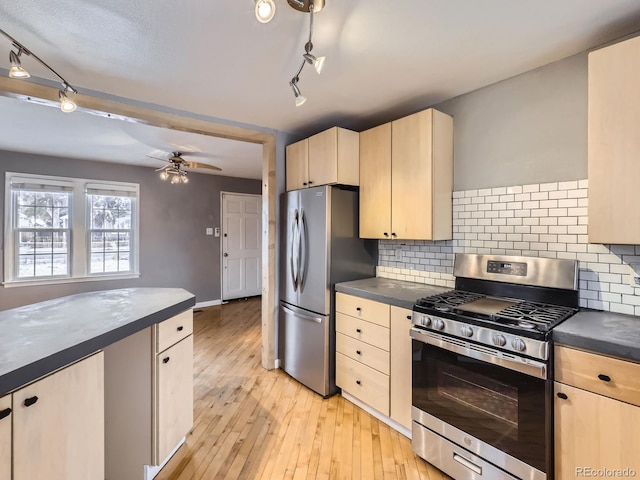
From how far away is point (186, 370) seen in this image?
1958 mm

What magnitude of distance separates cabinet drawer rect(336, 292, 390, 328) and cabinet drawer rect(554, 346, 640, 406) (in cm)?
100

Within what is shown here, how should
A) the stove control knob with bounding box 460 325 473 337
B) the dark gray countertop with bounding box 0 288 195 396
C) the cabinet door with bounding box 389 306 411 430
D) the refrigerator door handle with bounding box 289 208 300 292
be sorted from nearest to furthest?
the dark gray countertop with bounding box 0 288 195 396
the stove control knob with bounding box 460 325 473 337
the cabinet door with bounding box 389 306 411 430
the refrigerator door handle with bounding box 289 208 300 292

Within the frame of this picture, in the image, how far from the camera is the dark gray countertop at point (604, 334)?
1.24m

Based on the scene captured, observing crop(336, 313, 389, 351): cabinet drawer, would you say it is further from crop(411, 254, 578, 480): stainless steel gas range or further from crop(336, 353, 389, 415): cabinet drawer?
Result: crop(411, 254, 578, 480): stainless steel gas range

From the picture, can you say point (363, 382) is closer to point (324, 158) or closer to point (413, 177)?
point (413, 177)

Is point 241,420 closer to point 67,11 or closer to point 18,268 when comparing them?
point 67,11

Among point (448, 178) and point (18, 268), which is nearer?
point (448, 178)

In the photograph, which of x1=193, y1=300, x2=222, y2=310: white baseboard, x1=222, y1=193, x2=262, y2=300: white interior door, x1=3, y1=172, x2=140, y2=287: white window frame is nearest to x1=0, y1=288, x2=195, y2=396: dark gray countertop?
x1=3, y1=172, x2=140, y2=287: white window frame

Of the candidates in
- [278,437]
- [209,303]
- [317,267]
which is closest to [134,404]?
[278,437]

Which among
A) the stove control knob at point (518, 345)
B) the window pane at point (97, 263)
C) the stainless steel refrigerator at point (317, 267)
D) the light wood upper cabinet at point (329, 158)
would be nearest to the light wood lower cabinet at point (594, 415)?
the stove control knob at point (518, 345)

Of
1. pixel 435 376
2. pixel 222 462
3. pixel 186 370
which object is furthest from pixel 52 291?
pixel 435 376

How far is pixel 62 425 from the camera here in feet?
3.75

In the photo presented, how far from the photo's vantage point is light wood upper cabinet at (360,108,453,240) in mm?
2256

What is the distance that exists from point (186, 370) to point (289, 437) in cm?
84
